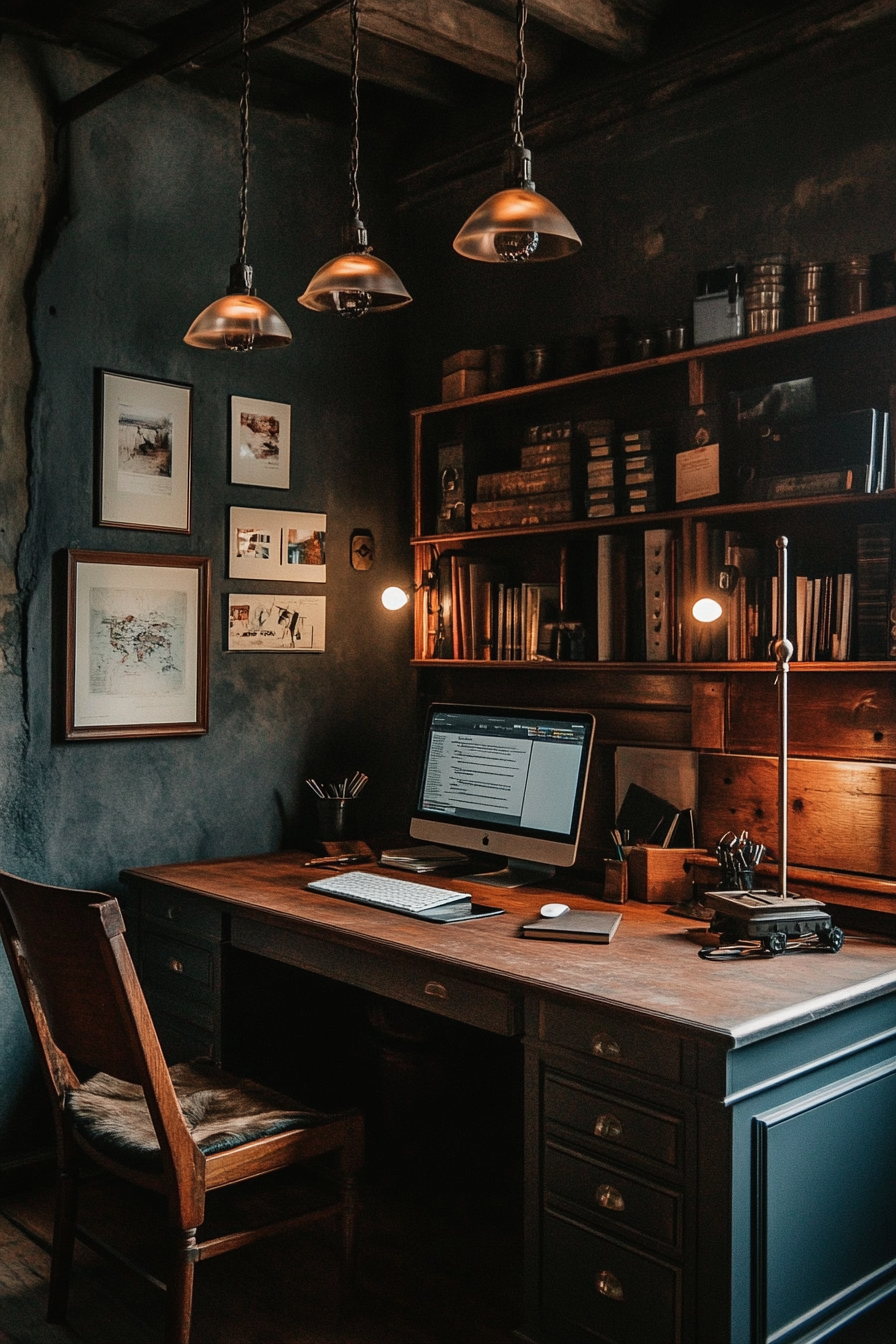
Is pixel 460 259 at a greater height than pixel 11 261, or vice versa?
pixel 460 259

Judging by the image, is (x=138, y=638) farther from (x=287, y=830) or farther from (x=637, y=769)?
(x=637, y=769)

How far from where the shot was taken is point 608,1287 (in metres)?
2.04

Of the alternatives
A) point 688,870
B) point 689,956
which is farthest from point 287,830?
point 689,956

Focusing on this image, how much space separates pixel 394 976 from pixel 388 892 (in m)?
0.42

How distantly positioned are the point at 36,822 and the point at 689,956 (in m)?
1.81

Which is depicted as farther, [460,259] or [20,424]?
[460,259]

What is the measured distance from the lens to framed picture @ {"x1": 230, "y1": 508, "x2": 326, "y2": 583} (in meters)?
3.57

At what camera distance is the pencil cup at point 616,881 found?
9.41ft

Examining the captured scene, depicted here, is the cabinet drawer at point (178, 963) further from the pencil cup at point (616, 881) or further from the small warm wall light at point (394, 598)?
the small warm wall light at point (394, 598)

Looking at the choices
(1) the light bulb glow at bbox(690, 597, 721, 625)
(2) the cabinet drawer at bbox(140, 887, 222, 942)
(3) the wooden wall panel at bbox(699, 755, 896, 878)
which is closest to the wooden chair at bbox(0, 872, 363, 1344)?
(2) the cabinet drawer at bbox(140, 887, 222, 942)

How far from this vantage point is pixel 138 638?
334 cm

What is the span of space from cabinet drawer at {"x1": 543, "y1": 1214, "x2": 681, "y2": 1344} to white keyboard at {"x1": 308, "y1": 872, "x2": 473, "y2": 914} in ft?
2.61

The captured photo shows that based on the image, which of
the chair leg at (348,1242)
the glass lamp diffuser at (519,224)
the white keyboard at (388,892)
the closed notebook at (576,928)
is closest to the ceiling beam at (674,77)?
the glass lamp diffuser at (519,224)

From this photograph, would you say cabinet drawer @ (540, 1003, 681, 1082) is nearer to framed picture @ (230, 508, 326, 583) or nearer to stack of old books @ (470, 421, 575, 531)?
stack of old books @ (470, 421, 575, 531)
